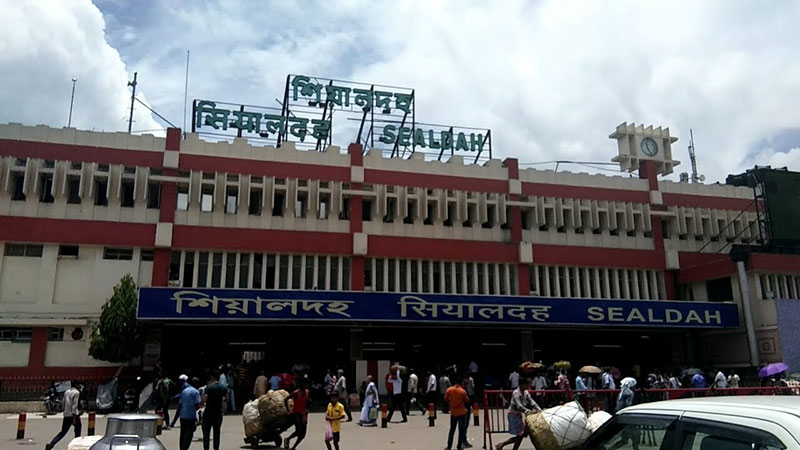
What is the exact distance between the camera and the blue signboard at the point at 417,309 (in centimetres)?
2373

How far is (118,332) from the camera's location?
2452 centimetres

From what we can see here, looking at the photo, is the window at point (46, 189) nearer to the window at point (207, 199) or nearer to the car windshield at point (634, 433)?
the window at point (207, 199)

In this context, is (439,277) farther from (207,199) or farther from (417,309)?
(207,199)

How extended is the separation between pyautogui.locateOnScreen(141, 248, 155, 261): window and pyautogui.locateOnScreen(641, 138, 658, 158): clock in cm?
2736

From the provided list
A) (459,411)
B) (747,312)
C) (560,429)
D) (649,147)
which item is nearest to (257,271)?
(459,411)

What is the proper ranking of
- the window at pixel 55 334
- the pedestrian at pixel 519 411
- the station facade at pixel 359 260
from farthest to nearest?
the station facade at pixel 359 260, the window at pixel 55 334, the pedestrian at pixel 519 411

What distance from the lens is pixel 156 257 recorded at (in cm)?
2784

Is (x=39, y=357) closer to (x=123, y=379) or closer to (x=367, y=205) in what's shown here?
(x=123, y=379)

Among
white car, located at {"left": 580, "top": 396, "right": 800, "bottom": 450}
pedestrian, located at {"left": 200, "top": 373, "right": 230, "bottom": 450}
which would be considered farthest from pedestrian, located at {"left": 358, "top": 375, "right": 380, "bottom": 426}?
white car, located at {"left": 580, "top": 396, "right": 800, "bottom": 450}

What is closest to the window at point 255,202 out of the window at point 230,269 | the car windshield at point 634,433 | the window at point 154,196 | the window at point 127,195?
the window at point 230,269

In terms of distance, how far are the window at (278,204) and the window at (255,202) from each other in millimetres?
701

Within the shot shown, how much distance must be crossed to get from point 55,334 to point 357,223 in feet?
45.3

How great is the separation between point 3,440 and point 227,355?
14.2 metres

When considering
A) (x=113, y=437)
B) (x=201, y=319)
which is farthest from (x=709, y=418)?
(x=201, y=319)
